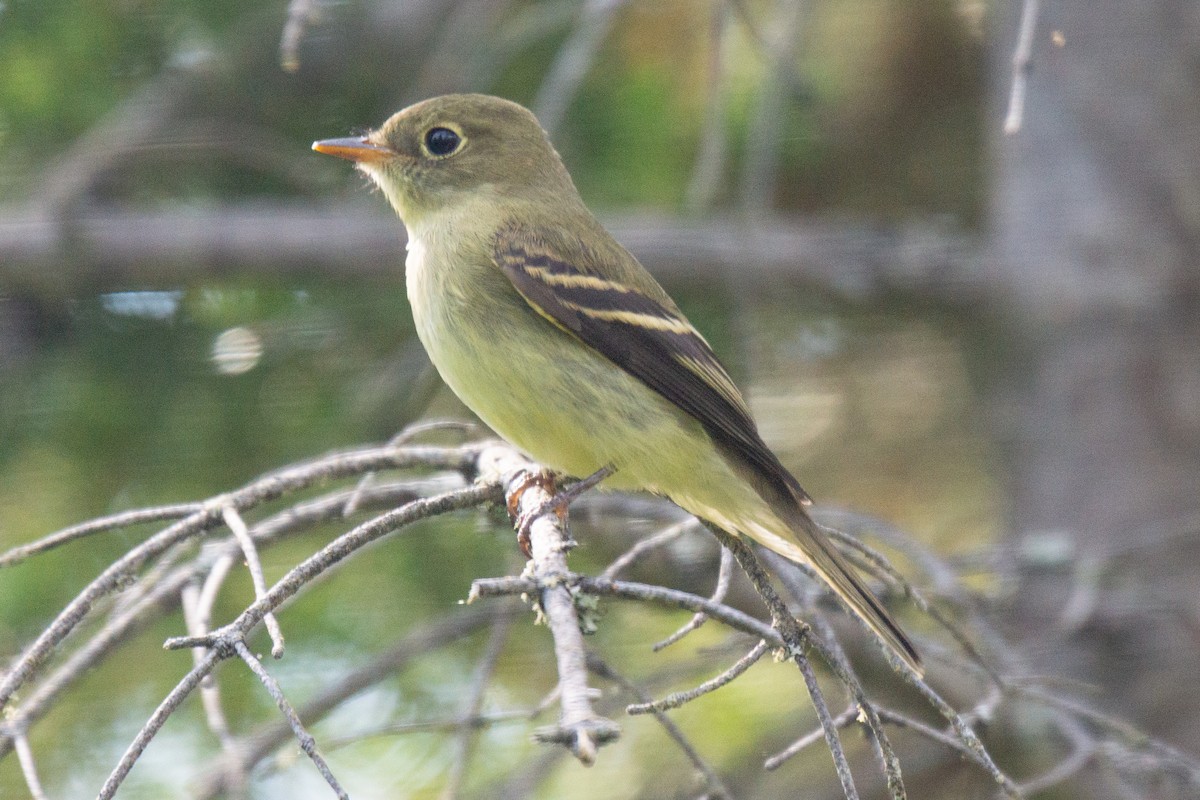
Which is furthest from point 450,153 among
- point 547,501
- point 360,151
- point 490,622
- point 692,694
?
point 692,694

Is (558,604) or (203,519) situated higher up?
(203,519)

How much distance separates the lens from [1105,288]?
15.0ft

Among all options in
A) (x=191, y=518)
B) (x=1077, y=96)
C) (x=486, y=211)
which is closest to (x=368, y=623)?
(x=486, y=211)

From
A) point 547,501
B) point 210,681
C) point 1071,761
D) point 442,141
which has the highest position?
point 442,141

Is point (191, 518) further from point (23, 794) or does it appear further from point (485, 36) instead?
point (485, 36)

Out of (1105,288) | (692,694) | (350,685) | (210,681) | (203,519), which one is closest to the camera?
(692,694)

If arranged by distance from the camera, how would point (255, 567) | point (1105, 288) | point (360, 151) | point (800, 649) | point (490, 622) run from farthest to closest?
1. point (1105, 288)
2. point (490, 622)
3. point (360, 151)
4. point (255, 567)
5. point (800, 649)

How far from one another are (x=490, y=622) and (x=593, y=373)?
3.08ft

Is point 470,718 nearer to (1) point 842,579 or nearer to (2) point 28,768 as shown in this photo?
(1) point 842,579

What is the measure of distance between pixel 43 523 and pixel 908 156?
346 centimetres

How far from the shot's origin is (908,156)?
5453 mm

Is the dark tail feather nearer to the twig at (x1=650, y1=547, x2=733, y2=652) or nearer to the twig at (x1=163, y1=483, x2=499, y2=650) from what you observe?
the twig at (x1=650, y1=547, x2=733, y2=652)

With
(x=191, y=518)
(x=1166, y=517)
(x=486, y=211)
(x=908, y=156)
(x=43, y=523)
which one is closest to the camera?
(x=191, y=518)

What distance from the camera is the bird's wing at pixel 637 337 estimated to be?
10.0ft
